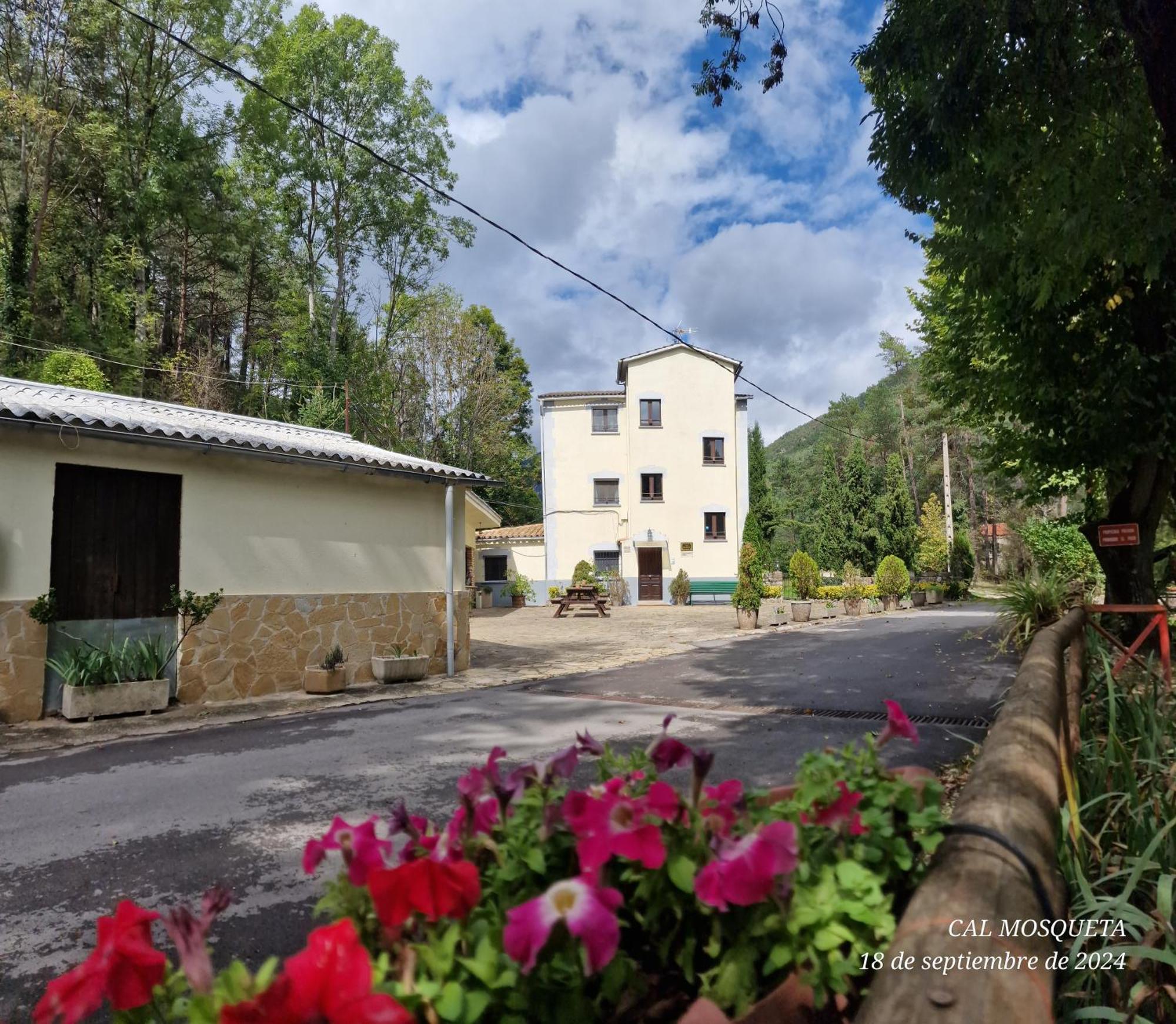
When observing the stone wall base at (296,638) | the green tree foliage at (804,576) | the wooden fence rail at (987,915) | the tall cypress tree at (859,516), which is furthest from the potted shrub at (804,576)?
the wooden fence rail at (987,915)

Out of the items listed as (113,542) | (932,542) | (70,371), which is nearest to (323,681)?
(113,542)

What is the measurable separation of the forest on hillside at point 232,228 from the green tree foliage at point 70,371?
Result: 0.20 feet

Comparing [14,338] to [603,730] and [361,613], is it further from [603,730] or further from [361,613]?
[603,730]

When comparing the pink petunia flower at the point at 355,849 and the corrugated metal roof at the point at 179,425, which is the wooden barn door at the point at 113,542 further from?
Result: the pink petunia flower at the point at 355,849

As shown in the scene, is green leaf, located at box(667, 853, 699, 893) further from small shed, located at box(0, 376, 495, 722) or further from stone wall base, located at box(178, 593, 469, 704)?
stone wall base, located at box(178, 593, 469, 704)

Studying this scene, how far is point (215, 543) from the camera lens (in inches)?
328

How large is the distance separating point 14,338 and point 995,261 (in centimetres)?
2130

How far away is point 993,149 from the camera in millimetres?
5055

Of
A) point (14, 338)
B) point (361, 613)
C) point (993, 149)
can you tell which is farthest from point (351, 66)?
point (993, 149)

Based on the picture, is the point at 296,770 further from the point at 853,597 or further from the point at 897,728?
the point at 853,597

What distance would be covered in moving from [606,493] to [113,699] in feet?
77.5

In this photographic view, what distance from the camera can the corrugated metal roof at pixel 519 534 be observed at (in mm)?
30688

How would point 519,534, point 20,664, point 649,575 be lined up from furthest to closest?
1. point 519,534
2. point 649,575
3. point 20,664

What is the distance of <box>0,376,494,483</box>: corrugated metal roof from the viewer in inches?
273
